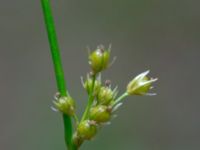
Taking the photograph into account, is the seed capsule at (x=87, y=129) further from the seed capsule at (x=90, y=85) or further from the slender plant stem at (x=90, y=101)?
the seed capsule at (x=90, y=85)

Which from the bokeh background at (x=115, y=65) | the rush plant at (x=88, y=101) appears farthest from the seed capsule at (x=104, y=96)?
the bokeh background at (x=115, y=65)

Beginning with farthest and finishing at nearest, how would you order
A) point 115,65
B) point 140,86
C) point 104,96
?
point 115,65 < point 140,86 < point 104,96

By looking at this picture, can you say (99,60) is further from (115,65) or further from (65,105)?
(115,65)

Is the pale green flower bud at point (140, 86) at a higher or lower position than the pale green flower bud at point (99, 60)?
lower

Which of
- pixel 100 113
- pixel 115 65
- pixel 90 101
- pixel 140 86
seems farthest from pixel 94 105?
pixel 115 65

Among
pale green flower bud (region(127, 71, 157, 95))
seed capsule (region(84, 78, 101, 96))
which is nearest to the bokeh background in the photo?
pale green flower bud (region(127, 71, 157, 95))
